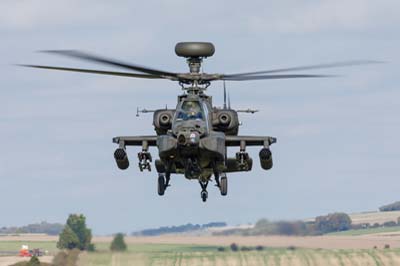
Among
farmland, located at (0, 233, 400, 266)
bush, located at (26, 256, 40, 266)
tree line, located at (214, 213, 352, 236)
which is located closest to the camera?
tree line, located at (214, 213, 352, 236)

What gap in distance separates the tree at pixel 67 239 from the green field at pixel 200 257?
20.2 ft

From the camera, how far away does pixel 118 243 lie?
185ft

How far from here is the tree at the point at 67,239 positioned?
231 feet

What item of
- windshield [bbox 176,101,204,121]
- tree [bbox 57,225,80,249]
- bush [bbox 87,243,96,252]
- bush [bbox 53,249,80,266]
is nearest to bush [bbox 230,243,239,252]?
bush [bbox 87,243,96,252]

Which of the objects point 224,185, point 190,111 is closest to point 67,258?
point 224,185

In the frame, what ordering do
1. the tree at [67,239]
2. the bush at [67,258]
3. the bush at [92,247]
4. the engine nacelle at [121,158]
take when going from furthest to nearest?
1. the tree at [67,239]
2. the bush at [67,258]
3. the bush at [92,247]
4. the engine nacelle at [121,158]

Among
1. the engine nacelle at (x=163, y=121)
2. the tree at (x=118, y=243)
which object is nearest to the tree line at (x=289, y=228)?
the tree at (x=118, y=243)

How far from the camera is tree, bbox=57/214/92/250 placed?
207 ft

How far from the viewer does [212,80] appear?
43250mm

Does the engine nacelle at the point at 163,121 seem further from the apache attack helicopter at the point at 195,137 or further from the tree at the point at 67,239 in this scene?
the tree at the point at 67,239

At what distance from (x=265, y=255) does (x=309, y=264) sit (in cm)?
316

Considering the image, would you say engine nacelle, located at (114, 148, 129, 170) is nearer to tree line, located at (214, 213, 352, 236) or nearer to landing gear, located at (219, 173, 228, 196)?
landing gear, located at (219, 173, 228, 196)

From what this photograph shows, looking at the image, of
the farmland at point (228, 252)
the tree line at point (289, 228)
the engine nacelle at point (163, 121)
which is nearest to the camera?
the engine nacelle at point (163, 121)

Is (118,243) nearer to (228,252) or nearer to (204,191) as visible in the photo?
(228,252)
